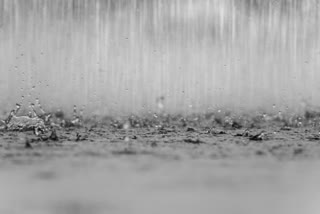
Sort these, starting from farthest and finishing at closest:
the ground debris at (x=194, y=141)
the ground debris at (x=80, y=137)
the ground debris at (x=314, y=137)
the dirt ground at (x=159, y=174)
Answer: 1. the ground debris at (x=314, y=137)
2. the ground debris at (x=80, y=137)
3. the ground debris at (x=194, y=141)
4. the dirt ground at (x=159, y=174)

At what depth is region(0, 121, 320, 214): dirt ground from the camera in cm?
687

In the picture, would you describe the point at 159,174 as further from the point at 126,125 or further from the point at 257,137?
the point at 126,125

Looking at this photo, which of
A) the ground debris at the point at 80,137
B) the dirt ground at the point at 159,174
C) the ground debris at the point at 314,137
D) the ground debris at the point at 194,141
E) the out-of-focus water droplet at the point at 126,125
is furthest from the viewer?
the out-of-focus water droplet at the point at 126,125

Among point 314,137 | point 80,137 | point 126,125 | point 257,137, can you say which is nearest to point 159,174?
point 80,137

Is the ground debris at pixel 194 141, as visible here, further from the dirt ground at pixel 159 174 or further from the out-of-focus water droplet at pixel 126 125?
the out-of-focus water droplet at pixel 126 125

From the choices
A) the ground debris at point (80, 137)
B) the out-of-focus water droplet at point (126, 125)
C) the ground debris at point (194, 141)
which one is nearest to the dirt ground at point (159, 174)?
the ground debris at point (194, 141)

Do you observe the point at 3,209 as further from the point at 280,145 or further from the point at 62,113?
the point at 62,113

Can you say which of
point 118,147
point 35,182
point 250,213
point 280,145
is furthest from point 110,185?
point 280,145

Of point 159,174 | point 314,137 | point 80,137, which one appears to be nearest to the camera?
point 159,174

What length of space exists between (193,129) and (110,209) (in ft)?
35.1

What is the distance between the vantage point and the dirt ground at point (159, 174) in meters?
6.87

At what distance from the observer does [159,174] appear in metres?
9.00

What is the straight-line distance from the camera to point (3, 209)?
665 cm

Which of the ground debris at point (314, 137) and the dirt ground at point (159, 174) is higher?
the dirt ground at point (159, 174)
